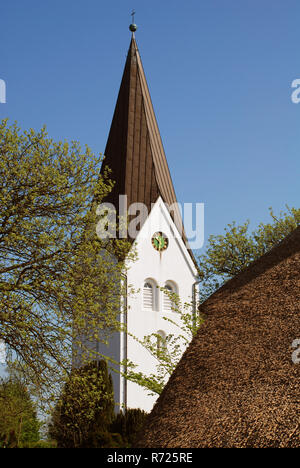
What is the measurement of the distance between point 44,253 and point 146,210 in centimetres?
2329

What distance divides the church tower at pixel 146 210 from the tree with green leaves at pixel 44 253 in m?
20.8

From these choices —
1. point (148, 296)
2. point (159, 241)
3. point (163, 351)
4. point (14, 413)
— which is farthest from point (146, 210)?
point (163, 351)

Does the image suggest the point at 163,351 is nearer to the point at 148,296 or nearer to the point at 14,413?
the point at 14,413

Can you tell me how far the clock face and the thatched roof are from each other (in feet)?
92.7

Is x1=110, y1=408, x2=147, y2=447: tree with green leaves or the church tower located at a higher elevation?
the church tower

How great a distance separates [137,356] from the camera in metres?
34.8

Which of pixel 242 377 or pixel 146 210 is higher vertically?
pixel 146 210

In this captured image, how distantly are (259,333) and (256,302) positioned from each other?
3.64 feet

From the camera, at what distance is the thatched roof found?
6.11m

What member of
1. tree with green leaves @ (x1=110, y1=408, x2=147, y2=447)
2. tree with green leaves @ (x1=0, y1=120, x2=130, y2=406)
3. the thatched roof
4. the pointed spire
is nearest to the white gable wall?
the pointed spire

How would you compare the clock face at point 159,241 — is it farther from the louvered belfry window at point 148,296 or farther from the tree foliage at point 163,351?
the tree foliage at point 163,351

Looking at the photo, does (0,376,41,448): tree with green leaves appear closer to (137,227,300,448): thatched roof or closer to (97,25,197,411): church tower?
(97,25,197,411): church tower

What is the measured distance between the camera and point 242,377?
711cm
